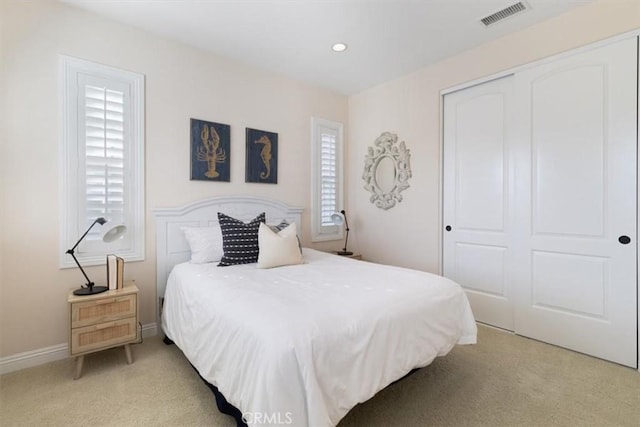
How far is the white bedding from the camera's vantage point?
122 centimetres

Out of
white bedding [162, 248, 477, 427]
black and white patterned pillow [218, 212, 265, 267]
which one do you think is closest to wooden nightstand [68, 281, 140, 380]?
white bedding [162, 248, 477, 427]

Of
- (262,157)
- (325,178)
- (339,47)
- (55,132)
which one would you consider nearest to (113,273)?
(55,132)

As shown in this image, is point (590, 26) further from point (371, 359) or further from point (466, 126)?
point (371, 359)

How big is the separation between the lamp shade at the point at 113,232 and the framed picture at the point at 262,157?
54.4 inches

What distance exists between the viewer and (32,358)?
2.29 meters

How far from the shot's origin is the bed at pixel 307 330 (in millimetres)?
1221

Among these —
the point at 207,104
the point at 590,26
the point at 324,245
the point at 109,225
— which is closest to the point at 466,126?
the point at 590,26

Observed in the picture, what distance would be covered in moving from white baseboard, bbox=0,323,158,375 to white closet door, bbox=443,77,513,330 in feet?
11.9

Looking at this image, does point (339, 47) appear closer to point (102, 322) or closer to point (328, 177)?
point (328, 177)

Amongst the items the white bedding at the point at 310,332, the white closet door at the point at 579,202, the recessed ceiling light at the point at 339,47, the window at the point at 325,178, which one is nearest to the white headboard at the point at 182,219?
the white bedding at the point at 310,332

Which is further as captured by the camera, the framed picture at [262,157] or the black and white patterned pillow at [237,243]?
the framed picture at [262,157]

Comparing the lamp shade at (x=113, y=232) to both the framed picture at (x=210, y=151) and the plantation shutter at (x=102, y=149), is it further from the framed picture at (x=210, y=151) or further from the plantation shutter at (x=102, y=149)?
the framed picture at (x=210, y=151)

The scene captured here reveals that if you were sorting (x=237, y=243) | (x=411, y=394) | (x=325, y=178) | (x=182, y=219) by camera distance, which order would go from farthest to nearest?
(x=325, y=178) → (x=182, y=219) → (x=237, y=243) → (x=411, y=394)

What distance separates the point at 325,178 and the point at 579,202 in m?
2.68
